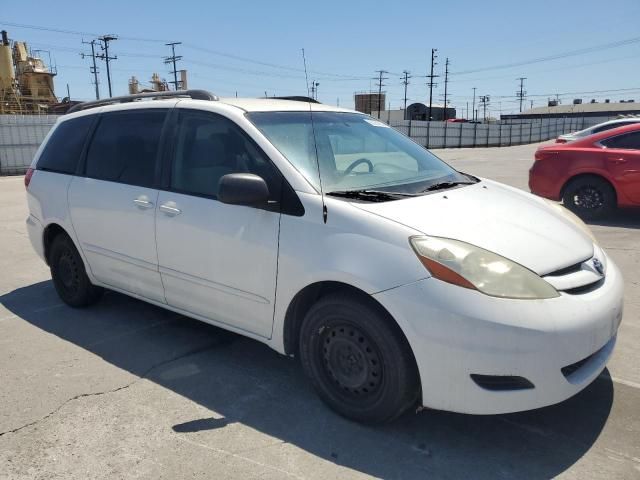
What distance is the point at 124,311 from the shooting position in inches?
180

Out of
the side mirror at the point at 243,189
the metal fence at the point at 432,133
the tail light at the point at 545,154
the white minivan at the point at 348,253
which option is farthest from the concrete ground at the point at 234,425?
the metal fence at the point at 432,133

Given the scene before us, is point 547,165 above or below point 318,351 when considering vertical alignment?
above

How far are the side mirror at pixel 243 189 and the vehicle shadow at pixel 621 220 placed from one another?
6624 millimetres

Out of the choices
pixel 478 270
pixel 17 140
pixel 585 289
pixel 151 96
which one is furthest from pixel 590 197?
pixel 17 140

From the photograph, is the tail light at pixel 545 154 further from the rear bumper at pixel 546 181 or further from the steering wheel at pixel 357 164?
the steering wheel at pixel 357 164

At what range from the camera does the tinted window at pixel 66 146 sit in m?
4.39

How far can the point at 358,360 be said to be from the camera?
271cm

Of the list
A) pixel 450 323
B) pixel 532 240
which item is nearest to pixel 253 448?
pixel 450 323

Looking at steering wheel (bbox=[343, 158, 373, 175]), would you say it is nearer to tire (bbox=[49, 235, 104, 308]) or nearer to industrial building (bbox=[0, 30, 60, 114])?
tire (bbox=[49, 235, 104, 308])

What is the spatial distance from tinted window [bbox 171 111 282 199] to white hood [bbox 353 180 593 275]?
2.68 ft

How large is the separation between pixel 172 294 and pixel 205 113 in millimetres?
1244

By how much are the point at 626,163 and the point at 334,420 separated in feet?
22.1

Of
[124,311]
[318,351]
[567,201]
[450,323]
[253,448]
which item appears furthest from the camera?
[567,201]

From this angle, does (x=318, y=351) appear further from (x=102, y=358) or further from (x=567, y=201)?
(x=567, y=201)
